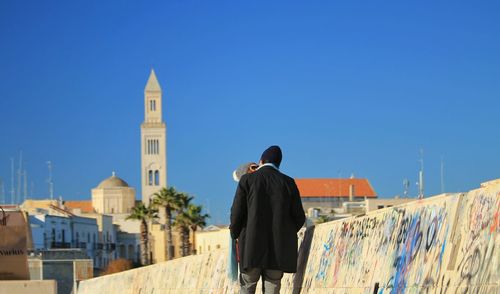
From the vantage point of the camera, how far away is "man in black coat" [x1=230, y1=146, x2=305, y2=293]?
11875 mm

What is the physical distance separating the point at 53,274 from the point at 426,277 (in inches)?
1943

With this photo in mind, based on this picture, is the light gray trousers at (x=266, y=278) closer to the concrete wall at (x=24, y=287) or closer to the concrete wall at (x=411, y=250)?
the concrete wall at (x=411, y=250)

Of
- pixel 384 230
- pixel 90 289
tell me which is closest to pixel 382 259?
pixel 384 230

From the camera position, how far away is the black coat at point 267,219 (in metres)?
11.9

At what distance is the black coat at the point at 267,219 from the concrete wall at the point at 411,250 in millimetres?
799

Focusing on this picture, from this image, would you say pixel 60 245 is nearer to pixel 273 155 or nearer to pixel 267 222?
pixel 273 155

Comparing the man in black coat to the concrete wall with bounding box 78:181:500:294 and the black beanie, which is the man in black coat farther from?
the concrete wall with bounding box 78:181:500:294

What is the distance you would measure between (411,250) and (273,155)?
1749 millimetres

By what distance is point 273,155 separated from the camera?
1213cm

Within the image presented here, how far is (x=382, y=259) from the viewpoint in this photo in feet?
38.9

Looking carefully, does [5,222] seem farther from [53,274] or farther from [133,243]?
[133,243]

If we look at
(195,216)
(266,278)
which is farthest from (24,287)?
(195,216)

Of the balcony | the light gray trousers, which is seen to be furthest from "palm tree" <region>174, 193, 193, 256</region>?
the light gray trousers

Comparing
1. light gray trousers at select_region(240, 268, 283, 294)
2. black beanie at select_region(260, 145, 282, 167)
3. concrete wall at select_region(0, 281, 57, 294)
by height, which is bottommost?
light gray trousers at select_region(240, 268, 283, 294)
